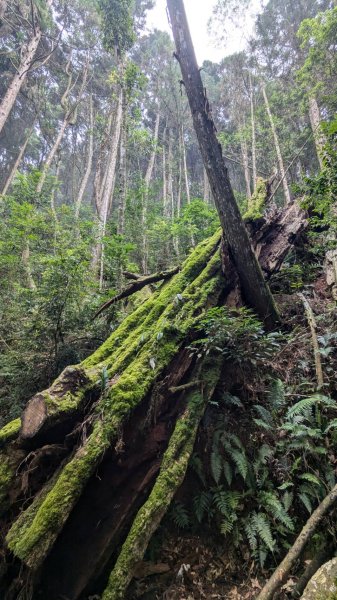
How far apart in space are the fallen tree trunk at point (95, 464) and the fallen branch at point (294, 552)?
3.49ft

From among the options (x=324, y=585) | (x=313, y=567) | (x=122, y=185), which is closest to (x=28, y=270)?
(x=122, y=185)

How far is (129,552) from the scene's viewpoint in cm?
279

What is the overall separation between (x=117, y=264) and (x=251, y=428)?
5.40 meters

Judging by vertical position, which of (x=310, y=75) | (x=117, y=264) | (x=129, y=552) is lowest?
(x=129, y=552)

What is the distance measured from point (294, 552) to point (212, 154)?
4.40 meters

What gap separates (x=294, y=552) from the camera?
272 centimetres

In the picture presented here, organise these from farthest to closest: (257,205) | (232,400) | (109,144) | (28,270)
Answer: (109,144), (28,270), (257,205), (232,400)

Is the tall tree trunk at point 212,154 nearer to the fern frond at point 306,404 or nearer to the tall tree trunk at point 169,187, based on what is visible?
the fern frond at point 306,404

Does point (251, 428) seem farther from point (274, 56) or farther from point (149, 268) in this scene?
point (274, 56)

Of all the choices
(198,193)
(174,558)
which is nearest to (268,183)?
(174,558)

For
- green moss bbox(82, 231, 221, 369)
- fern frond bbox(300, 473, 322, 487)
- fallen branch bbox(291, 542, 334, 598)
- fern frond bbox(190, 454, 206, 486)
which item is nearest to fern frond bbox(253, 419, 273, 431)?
fern frond bbox(300, 473, 322, 487)

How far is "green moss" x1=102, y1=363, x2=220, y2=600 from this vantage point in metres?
2.70

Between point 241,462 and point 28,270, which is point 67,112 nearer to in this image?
point 28,270

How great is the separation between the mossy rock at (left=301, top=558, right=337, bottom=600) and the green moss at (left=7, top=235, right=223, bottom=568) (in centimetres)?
205
